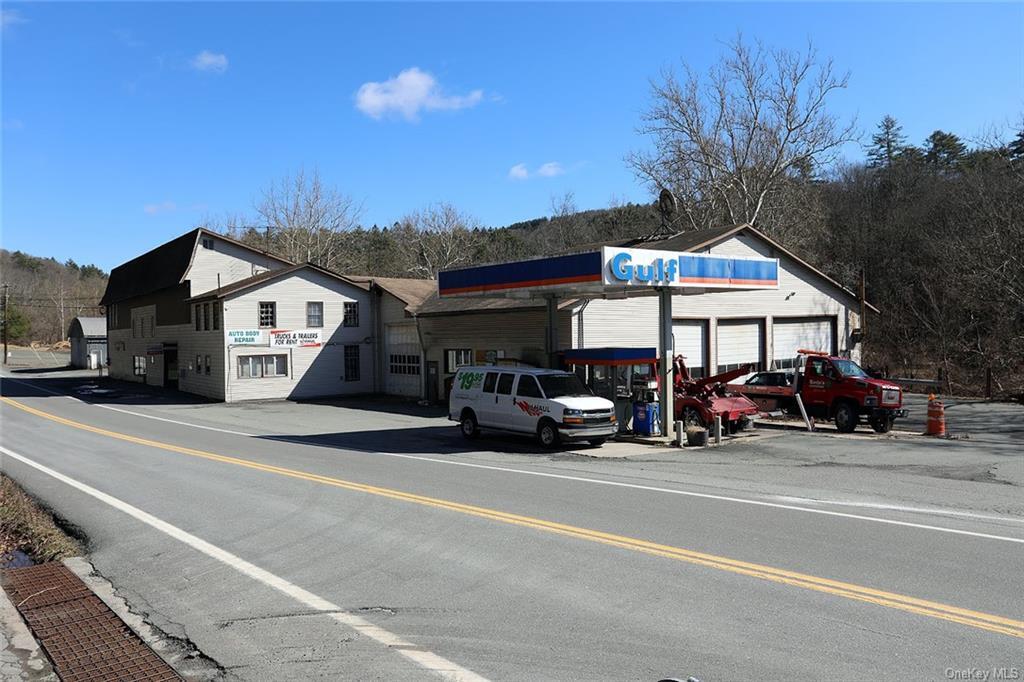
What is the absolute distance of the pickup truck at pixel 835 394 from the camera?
2173cm

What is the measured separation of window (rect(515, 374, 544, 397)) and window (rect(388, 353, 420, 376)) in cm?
1809

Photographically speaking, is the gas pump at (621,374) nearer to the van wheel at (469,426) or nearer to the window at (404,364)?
the van wheel at (469,426)

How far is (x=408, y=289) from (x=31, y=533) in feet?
104

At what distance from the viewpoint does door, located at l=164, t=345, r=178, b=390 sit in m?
47.6

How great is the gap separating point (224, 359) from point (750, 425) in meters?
26.4

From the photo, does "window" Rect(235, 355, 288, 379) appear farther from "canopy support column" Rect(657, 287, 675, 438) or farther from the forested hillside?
the forested hillside

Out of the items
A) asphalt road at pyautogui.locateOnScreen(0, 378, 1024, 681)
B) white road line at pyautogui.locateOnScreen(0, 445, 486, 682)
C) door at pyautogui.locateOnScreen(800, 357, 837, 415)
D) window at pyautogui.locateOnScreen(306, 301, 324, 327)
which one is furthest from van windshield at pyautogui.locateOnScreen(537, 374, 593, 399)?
window at pyautogui.locateOnScreen(306, 301, 324, 327)

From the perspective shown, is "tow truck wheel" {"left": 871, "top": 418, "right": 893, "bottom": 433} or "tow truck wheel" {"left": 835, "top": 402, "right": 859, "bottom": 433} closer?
"tow truck wheel" {"left": 871, "top": 418, "right": 893, "bottom": 433}

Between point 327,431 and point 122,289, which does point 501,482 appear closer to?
point 327,431

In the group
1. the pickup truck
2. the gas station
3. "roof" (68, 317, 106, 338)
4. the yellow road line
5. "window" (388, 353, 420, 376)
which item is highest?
"roof" (68, 317, 106, 338)

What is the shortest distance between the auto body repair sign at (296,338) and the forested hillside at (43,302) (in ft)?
224

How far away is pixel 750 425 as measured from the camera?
72.3 feet

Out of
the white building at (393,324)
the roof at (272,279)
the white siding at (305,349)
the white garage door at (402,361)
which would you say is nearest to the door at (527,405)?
the white building at (393,324)

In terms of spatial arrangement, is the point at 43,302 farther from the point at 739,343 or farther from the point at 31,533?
the point at 31,533
